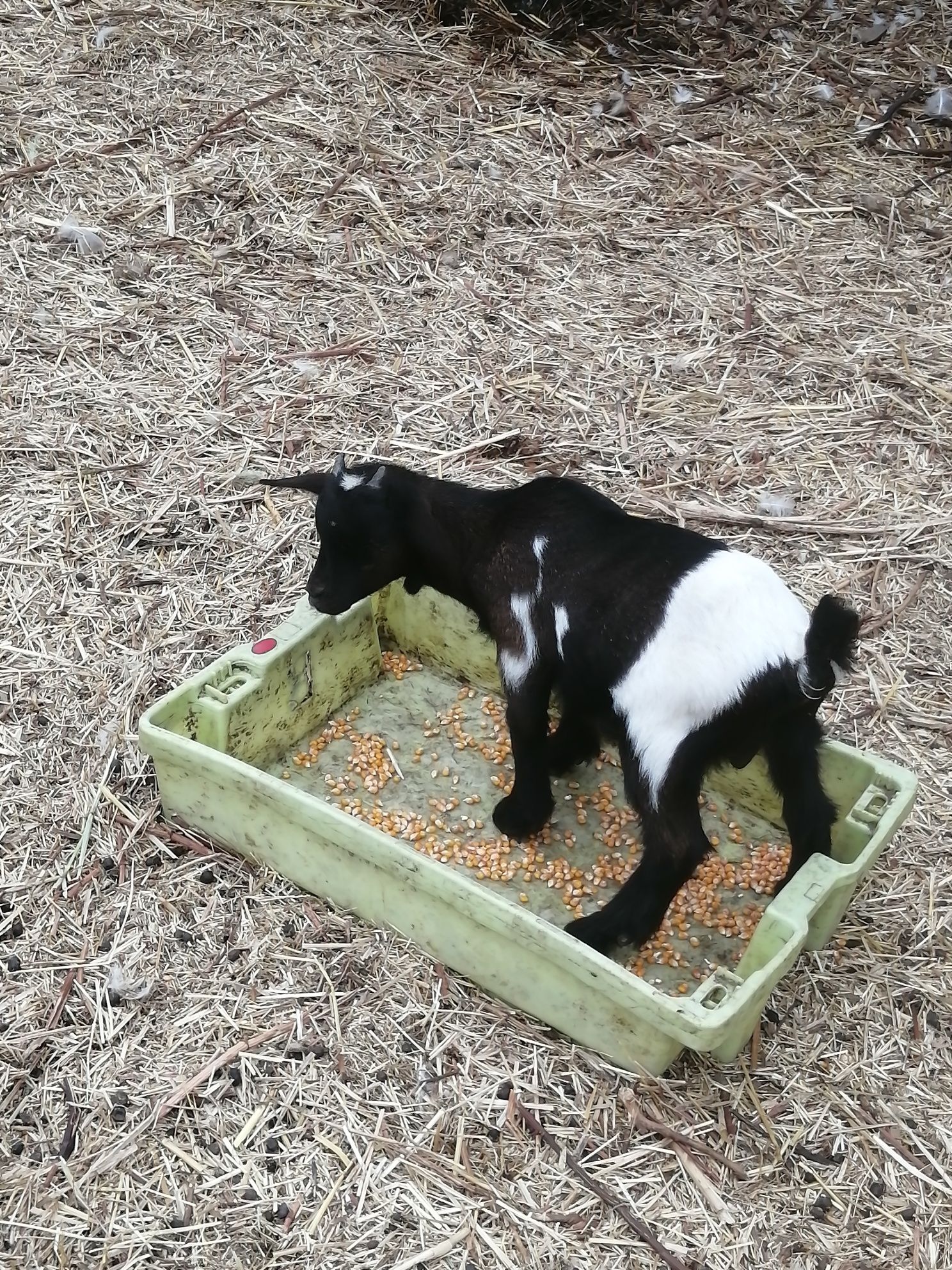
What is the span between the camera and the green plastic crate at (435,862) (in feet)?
8.80

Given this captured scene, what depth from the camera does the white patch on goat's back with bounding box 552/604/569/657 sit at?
123 inches

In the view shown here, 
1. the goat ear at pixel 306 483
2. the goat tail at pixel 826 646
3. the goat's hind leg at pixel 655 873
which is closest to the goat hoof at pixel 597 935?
the goat's hind leg at pixel 655 873

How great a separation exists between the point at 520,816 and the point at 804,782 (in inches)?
31.2

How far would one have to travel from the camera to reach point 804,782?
306 centimetres

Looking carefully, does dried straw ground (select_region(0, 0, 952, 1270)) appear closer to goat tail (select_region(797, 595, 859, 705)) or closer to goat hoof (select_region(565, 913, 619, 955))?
goat hoof (select_region(565, 913, 619, 955))

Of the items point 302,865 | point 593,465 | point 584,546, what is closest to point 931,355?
point 593,465

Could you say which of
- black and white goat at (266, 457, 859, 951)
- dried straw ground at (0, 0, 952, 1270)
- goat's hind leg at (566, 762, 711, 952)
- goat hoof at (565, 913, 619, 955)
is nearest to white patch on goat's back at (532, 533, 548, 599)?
black and white goat at (266, 457, 859, 951)

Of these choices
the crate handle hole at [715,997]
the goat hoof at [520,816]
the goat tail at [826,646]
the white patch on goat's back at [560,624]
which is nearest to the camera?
the crate handle hole at [715,997]

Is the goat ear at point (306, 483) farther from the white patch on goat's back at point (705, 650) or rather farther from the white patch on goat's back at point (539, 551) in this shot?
the white patch on goat's back at point (705, 650)

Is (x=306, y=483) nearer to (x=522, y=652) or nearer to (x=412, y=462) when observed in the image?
(x=522, y=652)

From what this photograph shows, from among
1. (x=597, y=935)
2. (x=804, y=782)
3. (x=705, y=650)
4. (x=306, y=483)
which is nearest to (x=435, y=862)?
(x=597, y=935)

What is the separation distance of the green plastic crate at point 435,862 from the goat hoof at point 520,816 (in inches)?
13.5

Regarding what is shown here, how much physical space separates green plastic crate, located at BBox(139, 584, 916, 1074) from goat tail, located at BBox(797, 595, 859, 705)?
0.41 m

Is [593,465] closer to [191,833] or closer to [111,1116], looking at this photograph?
[191,833]
